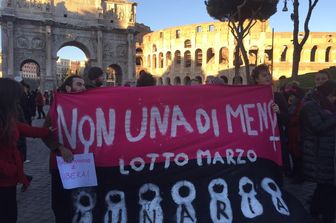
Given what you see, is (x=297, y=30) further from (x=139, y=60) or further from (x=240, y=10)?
(x=139, y=60)

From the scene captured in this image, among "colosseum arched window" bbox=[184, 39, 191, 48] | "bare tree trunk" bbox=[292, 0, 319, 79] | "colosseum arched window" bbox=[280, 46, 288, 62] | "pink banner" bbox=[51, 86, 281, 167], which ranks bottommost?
"pink banner" bbox=[51, 86, 281, 167]

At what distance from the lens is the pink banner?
4.44 m

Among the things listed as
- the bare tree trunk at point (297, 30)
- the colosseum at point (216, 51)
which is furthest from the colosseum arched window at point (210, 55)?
the bare tree trunk at point (297, 30)

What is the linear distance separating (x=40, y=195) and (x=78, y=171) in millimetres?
3005

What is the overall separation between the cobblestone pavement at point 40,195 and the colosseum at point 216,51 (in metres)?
48.7

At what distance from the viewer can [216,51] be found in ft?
209

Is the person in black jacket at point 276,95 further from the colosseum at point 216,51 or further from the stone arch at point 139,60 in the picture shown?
the stone arch at point 139,60

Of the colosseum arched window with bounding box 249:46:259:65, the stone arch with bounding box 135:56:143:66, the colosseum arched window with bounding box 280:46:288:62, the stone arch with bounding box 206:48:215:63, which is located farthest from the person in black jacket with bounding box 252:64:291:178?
the stone arch with bounding box 135:56:143:66

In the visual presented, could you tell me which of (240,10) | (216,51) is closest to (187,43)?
(216,51)

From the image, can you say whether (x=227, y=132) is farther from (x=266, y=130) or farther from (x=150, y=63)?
(x=150, y=63)

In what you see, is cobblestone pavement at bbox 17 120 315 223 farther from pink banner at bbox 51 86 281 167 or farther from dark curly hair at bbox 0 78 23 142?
dark curly hair at bbox 0 78 23 142

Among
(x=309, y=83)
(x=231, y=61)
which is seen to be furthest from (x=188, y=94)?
(x=231, y=61)

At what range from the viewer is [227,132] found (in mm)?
4695

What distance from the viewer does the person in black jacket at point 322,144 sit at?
15.8ft
